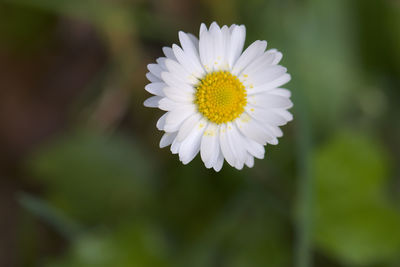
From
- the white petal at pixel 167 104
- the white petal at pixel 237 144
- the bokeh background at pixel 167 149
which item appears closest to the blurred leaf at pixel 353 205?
the bokeh background at pixel 167 149

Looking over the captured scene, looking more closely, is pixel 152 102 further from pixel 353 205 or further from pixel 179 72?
pixel 353 205

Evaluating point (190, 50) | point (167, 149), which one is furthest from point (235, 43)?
point (167, 149)

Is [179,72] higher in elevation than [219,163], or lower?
higher

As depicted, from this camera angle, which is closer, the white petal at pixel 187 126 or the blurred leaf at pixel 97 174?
the white petal at pixel 187 126

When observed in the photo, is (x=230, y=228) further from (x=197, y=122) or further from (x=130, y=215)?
(x=197, y=122)

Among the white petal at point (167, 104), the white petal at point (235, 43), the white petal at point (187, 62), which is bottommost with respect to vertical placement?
the white petal at point (167, 104)

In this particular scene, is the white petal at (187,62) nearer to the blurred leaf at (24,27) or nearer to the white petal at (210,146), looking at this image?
the white petal at (210,146)

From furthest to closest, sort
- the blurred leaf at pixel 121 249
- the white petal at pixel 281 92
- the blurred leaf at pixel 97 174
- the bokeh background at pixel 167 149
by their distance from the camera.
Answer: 1. the blurred leaf at pixel 97 174
2. the bokeh background at pixel 167 149
3. the blurred leaf at pixel 121 249
4. the white petal at pixel 281 92
